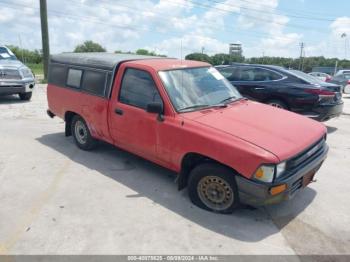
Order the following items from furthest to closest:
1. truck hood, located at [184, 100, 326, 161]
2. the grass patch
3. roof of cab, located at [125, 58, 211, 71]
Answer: the grass patch < roof of cab, located at [125, 58, 211, 71] < truck hood, located at [184, 100, 326, 161]

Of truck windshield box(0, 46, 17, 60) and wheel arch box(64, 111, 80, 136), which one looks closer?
wheel arch box(64, 111, 80, 136)

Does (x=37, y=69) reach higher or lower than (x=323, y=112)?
lower

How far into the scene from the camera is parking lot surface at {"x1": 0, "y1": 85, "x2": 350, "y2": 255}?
3.51m

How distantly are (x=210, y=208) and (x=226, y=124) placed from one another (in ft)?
3.40

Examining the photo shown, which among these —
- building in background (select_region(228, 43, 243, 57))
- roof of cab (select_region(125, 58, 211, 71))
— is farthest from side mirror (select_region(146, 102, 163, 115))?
building in background (select_region(228, 43, 243, 57))

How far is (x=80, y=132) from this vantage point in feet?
21.1

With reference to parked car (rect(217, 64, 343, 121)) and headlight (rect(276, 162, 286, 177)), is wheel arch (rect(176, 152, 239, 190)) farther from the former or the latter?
parked car (rect(217, 64, 343, 121))

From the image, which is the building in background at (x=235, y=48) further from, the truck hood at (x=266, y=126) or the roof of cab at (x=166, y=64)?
the truck hood at (x=266, y=126)

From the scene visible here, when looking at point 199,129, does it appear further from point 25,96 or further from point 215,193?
point 25,96

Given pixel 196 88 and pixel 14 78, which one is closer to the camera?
pixel 196 88

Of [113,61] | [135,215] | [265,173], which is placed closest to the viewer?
[265,173]

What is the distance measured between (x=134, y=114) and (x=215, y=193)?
5.27ft

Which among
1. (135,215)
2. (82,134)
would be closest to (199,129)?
(135,215)

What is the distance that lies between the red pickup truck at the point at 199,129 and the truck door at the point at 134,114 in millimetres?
14
